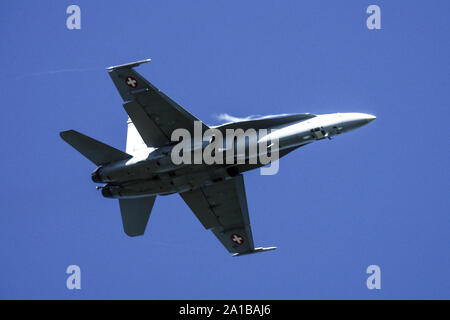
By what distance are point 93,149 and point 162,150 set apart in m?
2.28

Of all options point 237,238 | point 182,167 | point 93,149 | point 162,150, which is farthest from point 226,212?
point 93,149

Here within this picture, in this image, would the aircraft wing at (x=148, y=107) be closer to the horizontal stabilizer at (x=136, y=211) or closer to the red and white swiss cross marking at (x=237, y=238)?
the horizontal stabilizer at (x=136, y=211)

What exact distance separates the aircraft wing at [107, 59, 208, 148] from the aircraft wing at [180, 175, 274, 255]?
8.73 ft

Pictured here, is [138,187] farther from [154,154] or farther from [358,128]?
[358,128]

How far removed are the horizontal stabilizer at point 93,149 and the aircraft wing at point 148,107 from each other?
1.06 m

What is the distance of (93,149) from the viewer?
2644 cm

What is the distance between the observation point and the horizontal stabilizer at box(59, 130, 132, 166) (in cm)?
2628

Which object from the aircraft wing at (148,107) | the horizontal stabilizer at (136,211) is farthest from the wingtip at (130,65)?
the horizontal stabilizer at (136,211)

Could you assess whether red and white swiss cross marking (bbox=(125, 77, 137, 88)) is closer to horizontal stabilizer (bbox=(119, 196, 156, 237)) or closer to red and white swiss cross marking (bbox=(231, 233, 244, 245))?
horizontal stabilizer (bbox=(119, 196, 156, 237))

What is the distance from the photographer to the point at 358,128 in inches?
974

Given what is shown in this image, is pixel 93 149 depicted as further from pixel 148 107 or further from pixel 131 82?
pixel 131 82

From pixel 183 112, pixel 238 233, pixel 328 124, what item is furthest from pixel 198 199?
pixel 328 124

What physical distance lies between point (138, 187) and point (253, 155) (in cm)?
396

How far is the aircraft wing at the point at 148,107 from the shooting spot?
2566cm
